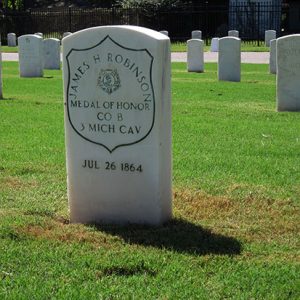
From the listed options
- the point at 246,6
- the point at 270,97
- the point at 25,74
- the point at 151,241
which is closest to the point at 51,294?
the point at 151,241

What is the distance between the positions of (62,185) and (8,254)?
7.11 ft

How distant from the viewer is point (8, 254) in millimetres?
4934

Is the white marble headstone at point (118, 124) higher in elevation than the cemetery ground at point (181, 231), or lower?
higher

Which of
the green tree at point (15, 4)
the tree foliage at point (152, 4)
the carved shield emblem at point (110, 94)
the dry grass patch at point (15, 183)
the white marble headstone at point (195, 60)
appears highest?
the green tree at point (15, 4)

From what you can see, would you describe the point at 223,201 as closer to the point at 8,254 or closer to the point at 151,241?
the point at 151,241

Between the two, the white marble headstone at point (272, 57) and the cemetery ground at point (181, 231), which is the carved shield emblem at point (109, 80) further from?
the white marble headstone at point (272, 57)

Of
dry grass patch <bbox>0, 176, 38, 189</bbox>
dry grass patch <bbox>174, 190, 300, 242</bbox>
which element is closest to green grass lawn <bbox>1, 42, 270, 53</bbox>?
dry grass patch <bbox>0, 176, 38, 189</bbox>

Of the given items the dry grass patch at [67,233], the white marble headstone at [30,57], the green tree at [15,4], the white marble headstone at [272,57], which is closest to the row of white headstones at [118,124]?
the dry grass patch at [67,233]

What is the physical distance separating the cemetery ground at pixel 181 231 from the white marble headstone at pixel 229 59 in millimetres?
8970

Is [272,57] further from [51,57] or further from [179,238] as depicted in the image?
[179,238]

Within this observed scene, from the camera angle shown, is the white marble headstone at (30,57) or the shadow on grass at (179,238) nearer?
the shadow on grass at (179,238)

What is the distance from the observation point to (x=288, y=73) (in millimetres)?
12664

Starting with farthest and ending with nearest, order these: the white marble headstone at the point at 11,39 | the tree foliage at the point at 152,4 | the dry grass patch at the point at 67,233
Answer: the tree foliage at the point at 152,4, the white marble headstone at the point at 11,39, the dry grass patch at the point at 67,233

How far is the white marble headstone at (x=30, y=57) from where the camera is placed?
19.9 metres
